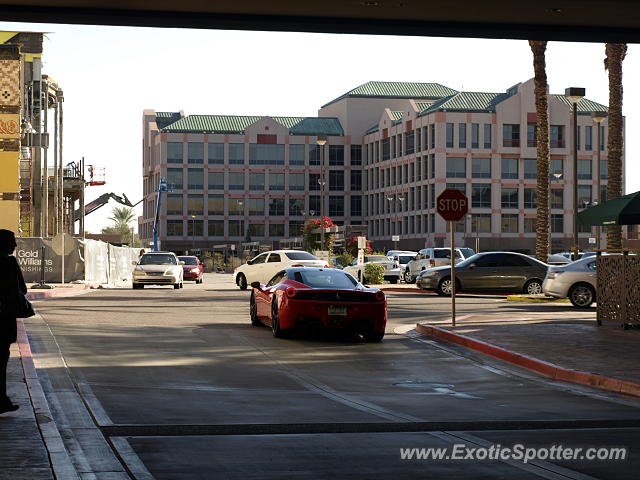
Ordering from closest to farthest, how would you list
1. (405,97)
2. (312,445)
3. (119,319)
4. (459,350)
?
(312,445) < (459,350) < (119,319) < (405,97)

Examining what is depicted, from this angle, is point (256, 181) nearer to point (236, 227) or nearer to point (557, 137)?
point (236, 227)

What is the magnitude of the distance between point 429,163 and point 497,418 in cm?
10357

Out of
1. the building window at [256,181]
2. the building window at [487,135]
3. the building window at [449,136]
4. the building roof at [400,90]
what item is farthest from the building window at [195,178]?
the building window at [487,135]

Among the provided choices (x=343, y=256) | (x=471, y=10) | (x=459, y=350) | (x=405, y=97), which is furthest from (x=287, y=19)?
(x=405, y=97)

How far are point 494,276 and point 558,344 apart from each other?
1980 centimetres

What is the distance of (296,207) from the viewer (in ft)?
440

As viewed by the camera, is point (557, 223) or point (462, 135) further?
point (557, 223)

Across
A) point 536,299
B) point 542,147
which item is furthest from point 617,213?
point 542,147

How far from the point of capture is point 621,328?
71.3ft

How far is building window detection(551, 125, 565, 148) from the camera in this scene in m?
113

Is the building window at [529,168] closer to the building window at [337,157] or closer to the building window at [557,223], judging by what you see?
the building window at [557,223]

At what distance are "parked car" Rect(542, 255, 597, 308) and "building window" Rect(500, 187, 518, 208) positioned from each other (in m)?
84.9

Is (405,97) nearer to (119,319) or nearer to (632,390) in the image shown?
(119,319)

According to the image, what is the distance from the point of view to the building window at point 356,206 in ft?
440
